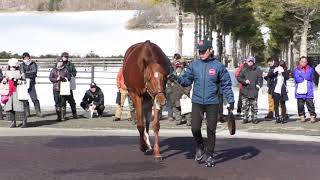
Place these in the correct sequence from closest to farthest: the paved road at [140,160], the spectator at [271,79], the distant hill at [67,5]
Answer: the paved road at [140,160]
the spectator at [271,79]
the distant hill at [67,5]

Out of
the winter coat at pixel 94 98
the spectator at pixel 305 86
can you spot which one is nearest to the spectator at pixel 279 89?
the spectator at pixel 305 86

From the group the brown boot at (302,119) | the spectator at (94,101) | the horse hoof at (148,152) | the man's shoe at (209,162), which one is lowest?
the brown boot at (302,119)

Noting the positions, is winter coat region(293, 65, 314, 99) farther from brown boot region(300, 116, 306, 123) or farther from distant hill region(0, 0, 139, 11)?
distant hill region(0, 0, 139, 11)

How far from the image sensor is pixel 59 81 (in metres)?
17.1

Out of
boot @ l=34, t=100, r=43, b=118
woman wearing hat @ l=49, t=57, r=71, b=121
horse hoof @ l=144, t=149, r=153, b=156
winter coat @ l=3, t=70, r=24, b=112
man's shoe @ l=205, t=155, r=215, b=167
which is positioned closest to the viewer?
man's shoe @ l=205, t=155, r=215, b=167

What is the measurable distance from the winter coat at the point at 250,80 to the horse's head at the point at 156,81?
250 inches

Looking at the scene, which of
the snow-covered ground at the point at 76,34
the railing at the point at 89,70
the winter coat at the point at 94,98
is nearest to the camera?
the winter coat at the point at 94,98

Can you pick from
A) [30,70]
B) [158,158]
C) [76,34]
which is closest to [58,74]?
[30,70]

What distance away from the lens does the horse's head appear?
984 cm

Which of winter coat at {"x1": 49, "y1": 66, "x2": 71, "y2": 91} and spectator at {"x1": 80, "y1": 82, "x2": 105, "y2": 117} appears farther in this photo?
spectator at {"x1": 80, "y1": 82, "x2": 105, "y2": 117}

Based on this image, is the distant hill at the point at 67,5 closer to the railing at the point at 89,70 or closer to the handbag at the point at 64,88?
the railing at the point at 89,70

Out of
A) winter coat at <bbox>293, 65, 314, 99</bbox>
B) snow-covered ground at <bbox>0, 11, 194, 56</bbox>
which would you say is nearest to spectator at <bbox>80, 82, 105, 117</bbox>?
winter coat at <bbox>293, 65, 314, 99</bbox>

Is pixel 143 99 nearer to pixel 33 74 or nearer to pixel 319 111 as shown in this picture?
pixel 33 74

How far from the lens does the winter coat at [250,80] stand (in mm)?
16156
